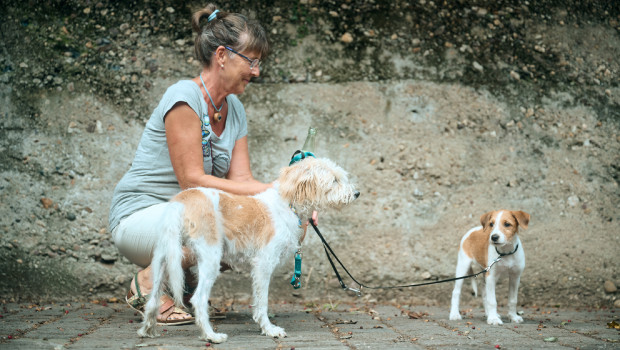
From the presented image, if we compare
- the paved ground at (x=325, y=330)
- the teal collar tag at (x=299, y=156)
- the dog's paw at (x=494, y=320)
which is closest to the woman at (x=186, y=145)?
the teal collar tag at (x=299, y=156)

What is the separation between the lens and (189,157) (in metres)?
3.42

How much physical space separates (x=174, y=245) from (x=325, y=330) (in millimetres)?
1117

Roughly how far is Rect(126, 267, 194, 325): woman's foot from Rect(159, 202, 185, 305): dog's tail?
2.14 feet

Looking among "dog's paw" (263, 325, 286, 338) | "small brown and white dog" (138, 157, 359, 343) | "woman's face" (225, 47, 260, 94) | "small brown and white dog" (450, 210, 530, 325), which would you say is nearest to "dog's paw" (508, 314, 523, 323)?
"small brown and white dog" (450, 210, 530, 325)

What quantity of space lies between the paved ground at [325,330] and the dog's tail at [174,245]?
0.31 metres

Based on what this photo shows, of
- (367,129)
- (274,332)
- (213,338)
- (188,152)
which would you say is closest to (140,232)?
(188,152)

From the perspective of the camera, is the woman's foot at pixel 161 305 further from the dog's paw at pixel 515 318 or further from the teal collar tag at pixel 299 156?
the dog's paw at pixel 515 318

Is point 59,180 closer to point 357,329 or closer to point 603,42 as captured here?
point 357,329

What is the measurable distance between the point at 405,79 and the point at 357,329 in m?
2.59

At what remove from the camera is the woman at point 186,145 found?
11.3ft

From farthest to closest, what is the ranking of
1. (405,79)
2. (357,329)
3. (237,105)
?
(405,79), (237,105), (357,329)

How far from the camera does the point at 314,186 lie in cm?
331

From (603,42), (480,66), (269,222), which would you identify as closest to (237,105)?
(269,222)

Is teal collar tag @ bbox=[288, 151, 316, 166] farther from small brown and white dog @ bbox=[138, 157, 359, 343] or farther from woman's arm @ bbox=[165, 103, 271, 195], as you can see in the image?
woman's arm @ bbox=[165, 103, 271, 195]
